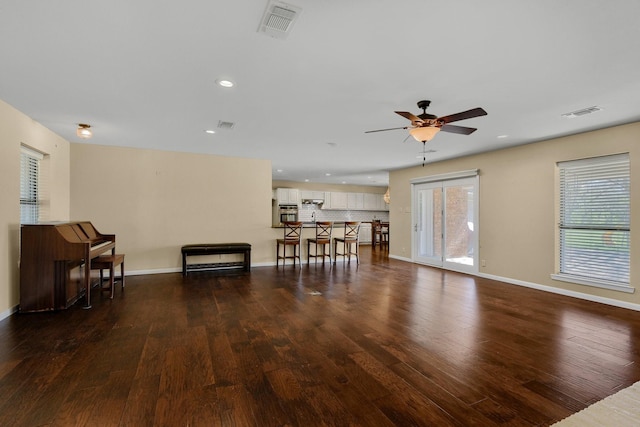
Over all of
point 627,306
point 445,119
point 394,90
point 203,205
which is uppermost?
point 394,90

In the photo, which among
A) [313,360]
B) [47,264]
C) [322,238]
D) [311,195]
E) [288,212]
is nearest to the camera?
[313,360]

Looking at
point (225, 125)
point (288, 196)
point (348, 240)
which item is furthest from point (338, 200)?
point (225, 125)

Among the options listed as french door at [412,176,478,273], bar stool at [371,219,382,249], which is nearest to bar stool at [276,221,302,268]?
french door at [412,176,478,273]

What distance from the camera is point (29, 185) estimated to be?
4016 mm

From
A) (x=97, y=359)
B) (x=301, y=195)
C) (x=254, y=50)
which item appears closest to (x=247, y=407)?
(x=97, y=359)

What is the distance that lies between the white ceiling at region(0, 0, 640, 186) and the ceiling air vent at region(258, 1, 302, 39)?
5 centimetres

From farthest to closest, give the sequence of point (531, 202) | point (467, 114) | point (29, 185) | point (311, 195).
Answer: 1. point (311, 195)
2. point (531, 202)
3. point (29, 185)
4. point (467, 114)

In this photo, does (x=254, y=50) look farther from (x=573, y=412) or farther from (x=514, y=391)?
(x=573, y=412)

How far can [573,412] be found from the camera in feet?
5.77

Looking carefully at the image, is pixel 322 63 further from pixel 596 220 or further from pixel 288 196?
pixel 288 196

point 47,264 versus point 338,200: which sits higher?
point 338,200

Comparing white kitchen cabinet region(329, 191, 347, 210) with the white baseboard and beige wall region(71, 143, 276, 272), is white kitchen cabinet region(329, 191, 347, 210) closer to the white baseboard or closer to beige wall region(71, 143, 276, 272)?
beige wall region(71, 143, 276, 272)

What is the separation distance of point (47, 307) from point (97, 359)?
1.83m

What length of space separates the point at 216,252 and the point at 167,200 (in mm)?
1375
